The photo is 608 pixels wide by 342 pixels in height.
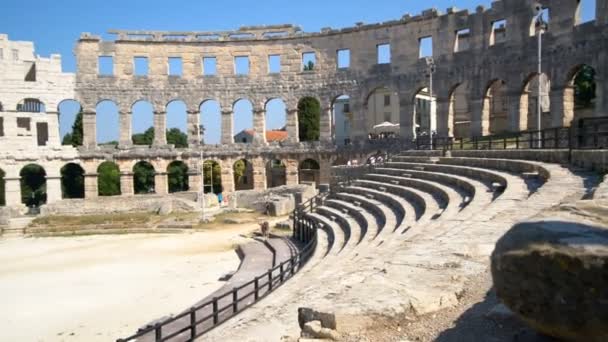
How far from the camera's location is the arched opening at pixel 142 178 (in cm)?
5403

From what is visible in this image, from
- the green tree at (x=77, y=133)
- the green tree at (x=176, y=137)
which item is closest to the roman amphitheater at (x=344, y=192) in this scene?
the green tree at (x=77, y=133)

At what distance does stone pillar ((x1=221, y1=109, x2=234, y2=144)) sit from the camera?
36656mm

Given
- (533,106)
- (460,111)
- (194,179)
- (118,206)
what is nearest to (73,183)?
(194,179)

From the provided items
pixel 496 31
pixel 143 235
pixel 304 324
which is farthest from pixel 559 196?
pixel 496 31

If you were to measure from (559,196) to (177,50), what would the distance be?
108ft

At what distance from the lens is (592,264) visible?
264 centimetres

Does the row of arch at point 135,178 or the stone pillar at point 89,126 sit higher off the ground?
the stone pillar at point 89,126

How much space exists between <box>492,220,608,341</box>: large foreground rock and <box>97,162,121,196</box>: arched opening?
53.4 m

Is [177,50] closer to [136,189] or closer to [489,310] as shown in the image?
[136,189]

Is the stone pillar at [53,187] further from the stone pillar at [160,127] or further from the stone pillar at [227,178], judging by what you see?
the stone pillar at [227,178]

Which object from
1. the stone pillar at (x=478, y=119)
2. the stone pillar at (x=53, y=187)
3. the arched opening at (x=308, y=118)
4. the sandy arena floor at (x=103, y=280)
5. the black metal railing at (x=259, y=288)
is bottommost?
the sandy arena floor at (x=103, y=280)

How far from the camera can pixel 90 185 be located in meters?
34.8

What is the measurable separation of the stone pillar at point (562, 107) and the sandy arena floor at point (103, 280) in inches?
638

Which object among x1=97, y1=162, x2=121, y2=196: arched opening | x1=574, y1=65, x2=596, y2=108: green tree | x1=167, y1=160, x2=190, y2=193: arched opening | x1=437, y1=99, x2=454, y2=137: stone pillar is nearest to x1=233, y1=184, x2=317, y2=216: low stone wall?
x1=437, y1=99, x2=454, y2=137: stone pillar
